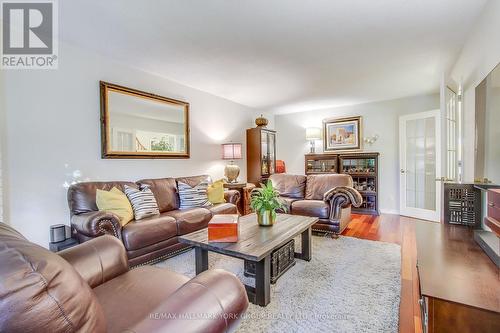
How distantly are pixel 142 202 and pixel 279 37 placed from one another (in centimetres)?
232

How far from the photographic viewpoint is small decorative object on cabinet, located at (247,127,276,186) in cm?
520

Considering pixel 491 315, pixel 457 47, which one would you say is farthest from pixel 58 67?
pixel 457 47

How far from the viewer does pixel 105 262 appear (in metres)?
1.33

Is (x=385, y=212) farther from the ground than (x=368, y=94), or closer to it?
closer to it

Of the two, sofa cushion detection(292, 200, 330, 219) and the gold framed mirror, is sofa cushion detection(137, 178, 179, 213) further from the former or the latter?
sofa cushion detection(292, 200, 330, 219)

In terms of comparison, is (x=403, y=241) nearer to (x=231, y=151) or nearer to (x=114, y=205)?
(x=231, y=151)

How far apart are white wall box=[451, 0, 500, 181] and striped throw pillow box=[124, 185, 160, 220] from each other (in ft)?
10.6

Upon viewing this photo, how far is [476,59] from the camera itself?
221cm

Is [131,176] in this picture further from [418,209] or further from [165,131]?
[418,209]

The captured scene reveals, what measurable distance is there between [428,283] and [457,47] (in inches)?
113

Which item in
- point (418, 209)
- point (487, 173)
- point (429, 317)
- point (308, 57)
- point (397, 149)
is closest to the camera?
point (429, 317)

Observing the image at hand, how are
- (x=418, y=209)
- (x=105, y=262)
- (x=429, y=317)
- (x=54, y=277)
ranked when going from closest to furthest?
(x=54, y=277), (x=429, y=317), (x=105, y=262), (x=418, y=209)

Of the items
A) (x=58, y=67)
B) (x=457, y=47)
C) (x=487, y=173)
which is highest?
(x=457, y=47)

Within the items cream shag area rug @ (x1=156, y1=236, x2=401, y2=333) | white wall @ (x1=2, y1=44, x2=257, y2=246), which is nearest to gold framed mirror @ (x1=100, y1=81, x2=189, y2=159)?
white wall @ (x1=2, y1=44, x2=257, y2=246)
